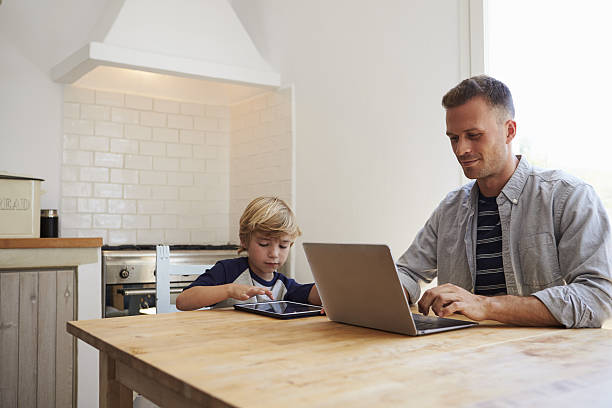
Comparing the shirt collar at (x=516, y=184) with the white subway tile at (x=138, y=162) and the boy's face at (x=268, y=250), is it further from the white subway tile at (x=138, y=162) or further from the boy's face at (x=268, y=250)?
the white subway tile at (x=138, y=162)

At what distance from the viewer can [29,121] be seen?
3.65 meters

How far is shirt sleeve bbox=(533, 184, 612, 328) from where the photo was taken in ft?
4.59

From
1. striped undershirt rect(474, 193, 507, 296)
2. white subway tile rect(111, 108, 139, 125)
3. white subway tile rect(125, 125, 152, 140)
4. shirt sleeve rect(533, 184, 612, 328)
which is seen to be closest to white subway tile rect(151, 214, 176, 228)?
white subway tile rect(125, 125, 152, 140)

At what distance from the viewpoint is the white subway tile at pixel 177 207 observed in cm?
414

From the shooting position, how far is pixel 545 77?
236 cm

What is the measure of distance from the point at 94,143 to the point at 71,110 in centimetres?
25

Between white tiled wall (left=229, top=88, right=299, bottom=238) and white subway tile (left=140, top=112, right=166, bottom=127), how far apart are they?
0.53m

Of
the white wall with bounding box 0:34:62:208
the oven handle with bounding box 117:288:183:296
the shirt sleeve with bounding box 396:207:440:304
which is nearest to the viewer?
the shirt sleeve with bounding box 396:207:440:304

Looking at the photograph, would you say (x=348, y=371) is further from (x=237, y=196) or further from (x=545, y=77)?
(x=237, y=196)

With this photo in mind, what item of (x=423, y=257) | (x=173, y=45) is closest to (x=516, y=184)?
(x=423, y=257)

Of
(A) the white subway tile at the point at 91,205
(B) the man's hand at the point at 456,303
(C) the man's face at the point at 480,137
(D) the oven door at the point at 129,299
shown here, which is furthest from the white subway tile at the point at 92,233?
(B) the man's hand at the point at 456,303

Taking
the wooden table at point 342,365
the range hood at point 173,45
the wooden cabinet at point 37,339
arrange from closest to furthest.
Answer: the wooden table at point 342,365 < the wooden cabinet at point 37,339 < the range hood at point 173,45

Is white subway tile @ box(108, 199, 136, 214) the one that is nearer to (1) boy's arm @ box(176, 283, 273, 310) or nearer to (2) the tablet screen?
(1) boy's arm @ box(176, 283, 273, 310)

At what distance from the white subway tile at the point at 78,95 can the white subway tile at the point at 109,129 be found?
0.17 metres
